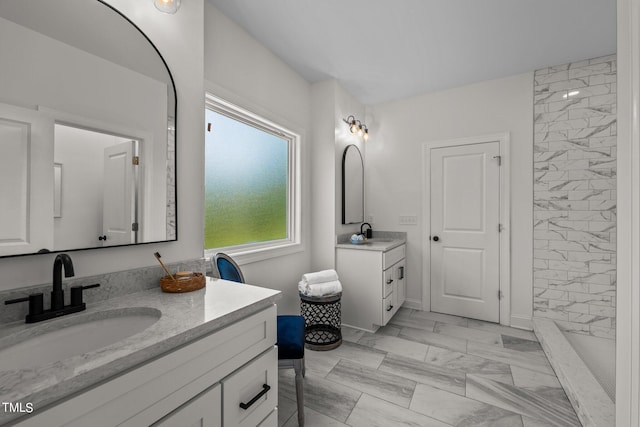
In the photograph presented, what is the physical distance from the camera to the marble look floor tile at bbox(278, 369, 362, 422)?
5.42 feet

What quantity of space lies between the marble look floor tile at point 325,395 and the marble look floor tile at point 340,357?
0.38ft

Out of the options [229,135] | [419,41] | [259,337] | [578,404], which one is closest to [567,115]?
[419,41]

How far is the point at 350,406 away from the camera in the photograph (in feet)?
5.53

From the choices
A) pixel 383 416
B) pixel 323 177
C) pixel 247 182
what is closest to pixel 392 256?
pixel 323 177

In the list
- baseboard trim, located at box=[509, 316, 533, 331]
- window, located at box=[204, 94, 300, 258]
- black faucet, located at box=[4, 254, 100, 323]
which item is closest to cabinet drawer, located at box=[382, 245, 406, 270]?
Answer: window, located at box=[204, 94, 300, 258]

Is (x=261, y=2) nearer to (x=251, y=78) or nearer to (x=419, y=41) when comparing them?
(x=251, y=78)

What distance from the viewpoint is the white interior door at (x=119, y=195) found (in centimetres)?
112

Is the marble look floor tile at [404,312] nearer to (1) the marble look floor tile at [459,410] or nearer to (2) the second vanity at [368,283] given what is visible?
(2) the second vanity at [368,283]

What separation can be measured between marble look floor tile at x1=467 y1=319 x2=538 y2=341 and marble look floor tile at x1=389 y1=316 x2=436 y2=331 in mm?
408

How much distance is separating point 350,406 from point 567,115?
3.20m

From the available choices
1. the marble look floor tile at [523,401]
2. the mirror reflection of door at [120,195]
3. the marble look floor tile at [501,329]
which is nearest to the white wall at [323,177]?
the marble look floor tile at [523,401]

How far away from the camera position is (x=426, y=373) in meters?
2.01

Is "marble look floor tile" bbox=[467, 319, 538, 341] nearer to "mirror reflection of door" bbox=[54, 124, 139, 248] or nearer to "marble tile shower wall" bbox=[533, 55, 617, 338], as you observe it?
"marble tile shower wall" bbox=[533, 55, 617, 338]

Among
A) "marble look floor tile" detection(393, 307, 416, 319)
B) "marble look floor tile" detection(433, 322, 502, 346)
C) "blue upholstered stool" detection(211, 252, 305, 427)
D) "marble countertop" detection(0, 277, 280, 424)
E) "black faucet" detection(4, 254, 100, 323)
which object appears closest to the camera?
"marble countertop" detection(0, 277, 280, 424)
